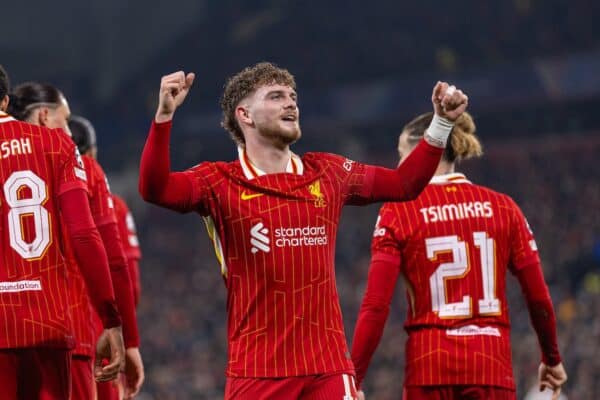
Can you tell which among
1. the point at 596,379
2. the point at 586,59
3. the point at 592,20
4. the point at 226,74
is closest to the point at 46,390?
the point at 596,379

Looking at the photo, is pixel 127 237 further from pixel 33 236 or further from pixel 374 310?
Answer: pixel 33 236

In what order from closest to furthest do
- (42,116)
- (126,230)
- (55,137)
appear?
(55,137) → (42,116) → (126,230)

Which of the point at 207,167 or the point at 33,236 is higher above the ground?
the point at 207,167

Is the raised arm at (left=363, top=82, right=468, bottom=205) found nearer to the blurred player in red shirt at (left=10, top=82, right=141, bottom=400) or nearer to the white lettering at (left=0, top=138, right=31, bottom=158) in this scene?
the blurred player in red shirt at (left=10, top=82, right=141, bottom=400)

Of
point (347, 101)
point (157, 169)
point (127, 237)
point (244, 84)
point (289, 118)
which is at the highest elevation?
point (347, 101)

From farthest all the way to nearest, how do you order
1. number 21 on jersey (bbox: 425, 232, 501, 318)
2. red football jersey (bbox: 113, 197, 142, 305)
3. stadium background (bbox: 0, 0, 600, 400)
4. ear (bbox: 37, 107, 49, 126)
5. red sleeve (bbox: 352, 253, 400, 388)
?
stadium background (bbox: 0, 0, 600, 400) < red football jersey (bbox: 113, 197, 142, 305) < ear (bbox: 37, 107, 49, 126) < number 21 on jersey (bbox: 425, 232, 501, 318) < red sleeve (bbox: 352, 253, 400, 388)

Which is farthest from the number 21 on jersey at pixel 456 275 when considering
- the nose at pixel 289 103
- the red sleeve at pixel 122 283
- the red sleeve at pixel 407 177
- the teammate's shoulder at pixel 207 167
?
the red sleeve at pixel 122 283

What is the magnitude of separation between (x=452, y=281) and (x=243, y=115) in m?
1.35

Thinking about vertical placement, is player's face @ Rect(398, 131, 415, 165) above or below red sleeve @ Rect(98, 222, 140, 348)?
above

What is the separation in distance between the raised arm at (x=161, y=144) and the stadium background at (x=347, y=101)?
458 inches

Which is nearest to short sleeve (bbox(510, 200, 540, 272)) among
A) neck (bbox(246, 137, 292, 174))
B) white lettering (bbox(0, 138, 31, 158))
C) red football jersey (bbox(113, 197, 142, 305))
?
neck (bbox(246, 137, 292, 174))

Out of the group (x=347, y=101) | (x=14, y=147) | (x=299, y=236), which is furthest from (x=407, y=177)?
(x=347, y=101)

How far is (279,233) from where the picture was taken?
3.87 meters

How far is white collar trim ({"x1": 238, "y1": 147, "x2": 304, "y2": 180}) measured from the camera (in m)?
4.00
